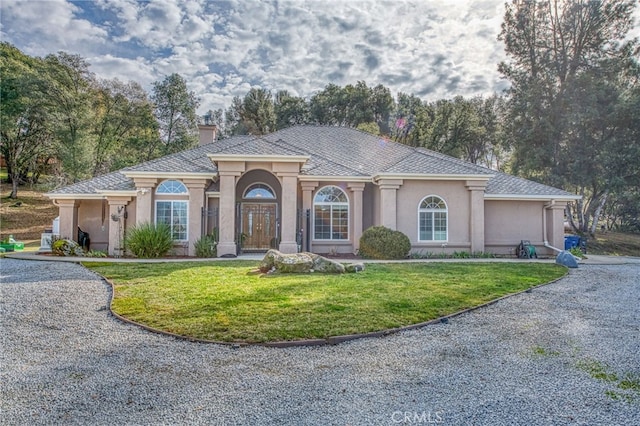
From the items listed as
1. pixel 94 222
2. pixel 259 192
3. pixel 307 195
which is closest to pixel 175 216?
pixel 259 192

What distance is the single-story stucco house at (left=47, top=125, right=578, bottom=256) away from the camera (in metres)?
15.8

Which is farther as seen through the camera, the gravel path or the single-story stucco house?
the single-story stucco house

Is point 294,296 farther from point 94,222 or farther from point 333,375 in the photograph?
point 94,222

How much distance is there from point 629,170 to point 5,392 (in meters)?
31.7

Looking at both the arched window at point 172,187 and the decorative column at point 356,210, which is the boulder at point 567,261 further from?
the arched window at point 172,187

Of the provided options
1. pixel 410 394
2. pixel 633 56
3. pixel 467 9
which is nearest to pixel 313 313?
pixel 410 394

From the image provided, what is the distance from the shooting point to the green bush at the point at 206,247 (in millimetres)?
15398

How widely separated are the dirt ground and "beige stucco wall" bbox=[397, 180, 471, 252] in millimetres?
25997

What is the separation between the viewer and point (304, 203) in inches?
664

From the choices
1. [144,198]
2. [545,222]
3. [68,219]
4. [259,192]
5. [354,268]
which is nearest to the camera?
[354,268]

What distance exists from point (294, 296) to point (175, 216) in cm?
1002

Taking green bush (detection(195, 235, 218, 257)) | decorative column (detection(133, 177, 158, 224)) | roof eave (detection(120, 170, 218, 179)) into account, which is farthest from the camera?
decorative column (detection(133, 177, 158, 224))

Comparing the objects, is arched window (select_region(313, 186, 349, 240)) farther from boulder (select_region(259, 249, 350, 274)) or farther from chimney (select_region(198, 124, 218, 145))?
chimney (select_region(198, 124, 218, 145))

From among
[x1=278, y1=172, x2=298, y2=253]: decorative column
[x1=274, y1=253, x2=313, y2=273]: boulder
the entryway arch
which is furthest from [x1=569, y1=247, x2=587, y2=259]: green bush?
the entryway arch
